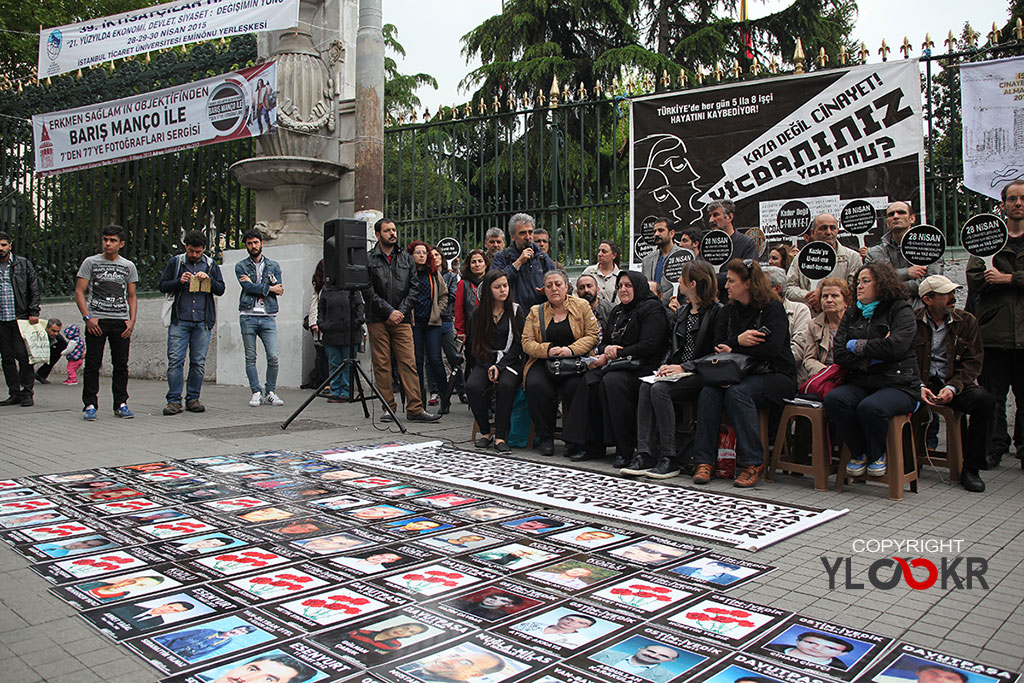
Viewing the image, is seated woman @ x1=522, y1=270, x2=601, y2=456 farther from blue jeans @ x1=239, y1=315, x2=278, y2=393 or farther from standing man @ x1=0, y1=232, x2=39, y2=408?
standing man @ x1=0, y1=232, x2=39, y2=408

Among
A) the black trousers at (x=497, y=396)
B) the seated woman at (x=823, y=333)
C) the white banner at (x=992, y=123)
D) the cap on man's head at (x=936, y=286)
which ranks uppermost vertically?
the white banner at (x=992, y=123)

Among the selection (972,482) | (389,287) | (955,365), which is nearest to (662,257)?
(955,365)

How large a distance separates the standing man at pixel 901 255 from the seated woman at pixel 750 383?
1.23 meters

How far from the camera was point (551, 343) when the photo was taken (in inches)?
283

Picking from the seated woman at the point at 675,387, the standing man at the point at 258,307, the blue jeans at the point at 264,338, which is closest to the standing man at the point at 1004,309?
the seated woman at the point at 675,387

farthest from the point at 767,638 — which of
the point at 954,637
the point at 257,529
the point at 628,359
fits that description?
the point at 628,359

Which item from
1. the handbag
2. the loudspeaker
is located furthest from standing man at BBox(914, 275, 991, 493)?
the loudspeaker

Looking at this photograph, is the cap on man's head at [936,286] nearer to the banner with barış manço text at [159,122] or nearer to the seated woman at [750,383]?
the seated woman at [750,383]

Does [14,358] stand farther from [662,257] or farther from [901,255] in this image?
[901,255]

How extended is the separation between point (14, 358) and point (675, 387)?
831cm

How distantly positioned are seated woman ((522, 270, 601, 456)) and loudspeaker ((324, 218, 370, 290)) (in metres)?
2.13

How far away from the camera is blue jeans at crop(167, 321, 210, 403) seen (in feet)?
31.4

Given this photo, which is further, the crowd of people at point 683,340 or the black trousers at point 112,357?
the black trousers at point 112,357

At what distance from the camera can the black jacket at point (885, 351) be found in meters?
5.59
